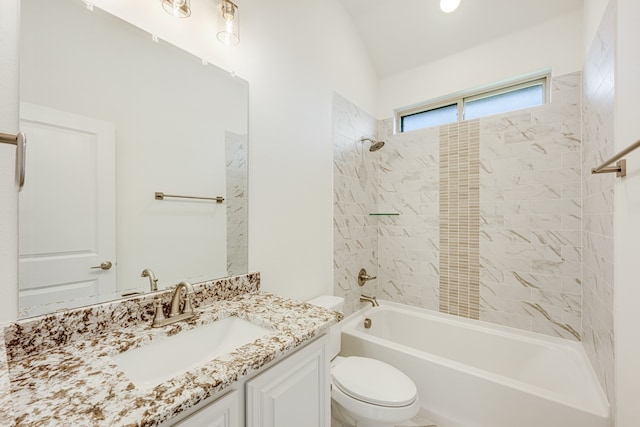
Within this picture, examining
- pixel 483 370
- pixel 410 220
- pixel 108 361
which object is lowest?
pixel 483 370

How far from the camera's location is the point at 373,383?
1.42m

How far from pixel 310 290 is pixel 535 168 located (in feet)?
6.18

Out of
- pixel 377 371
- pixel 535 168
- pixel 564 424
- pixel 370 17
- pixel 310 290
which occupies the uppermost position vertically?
pixel 370 17

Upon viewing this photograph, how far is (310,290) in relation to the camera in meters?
1.83

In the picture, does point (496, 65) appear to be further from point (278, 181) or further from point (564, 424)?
point (564, 424)

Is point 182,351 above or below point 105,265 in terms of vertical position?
below

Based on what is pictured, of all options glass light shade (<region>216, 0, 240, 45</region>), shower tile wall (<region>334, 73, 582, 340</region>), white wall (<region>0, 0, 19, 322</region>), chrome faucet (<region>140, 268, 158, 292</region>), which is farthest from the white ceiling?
chrome faucet (<region>140, 268, 158, 292</region>)

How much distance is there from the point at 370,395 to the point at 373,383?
10cm

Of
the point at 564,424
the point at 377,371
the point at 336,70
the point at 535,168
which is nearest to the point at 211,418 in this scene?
the point at 377,371

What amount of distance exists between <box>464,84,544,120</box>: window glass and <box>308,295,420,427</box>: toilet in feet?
6.83

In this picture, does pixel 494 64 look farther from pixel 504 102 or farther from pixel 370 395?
pixel 370 395

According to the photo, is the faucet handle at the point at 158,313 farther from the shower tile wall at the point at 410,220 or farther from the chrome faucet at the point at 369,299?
the shower tile wall at the point at 410,220

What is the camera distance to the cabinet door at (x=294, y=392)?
0.78m

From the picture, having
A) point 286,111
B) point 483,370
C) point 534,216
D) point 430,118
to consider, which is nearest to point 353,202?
point 286,111
